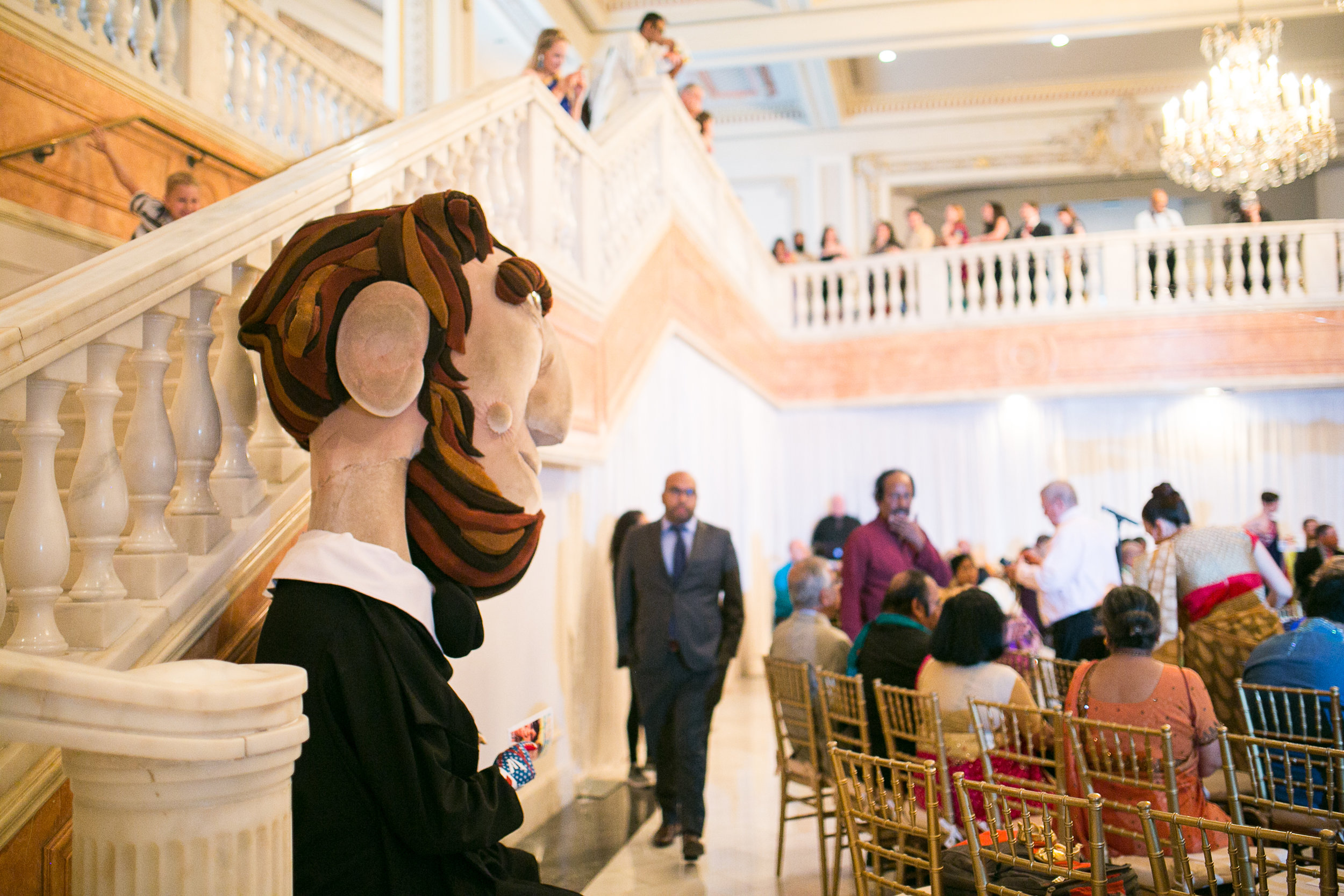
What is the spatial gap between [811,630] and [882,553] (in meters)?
0.77

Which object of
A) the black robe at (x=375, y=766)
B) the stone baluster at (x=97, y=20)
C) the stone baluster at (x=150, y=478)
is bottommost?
the black robe at (x=375, y=766)

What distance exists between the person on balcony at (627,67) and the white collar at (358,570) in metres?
4.30

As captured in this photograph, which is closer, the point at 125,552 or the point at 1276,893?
the point at 125,552

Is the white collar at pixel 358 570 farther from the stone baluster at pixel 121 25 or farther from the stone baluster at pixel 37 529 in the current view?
the stone baluster at pixel 121 25

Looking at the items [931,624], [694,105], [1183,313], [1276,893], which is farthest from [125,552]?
[1183,313]

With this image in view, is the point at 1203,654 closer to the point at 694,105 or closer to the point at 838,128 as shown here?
the point at 694,105

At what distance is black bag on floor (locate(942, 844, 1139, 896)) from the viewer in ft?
6.37

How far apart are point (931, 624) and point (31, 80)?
429 centimetres

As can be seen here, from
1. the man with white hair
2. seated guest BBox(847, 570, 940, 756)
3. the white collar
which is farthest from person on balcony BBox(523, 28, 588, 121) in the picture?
the white collar

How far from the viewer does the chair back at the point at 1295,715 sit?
2.84m

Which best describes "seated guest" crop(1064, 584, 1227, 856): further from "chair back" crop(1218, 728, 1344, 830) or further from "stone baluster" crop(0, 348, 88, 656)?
"stone baluster" crop(0, 348, 88, 656)

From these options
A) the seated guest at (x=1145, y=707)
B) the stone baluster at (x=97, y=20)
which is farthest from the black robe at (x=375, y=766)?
the stone baluster at (x=97, y=20)

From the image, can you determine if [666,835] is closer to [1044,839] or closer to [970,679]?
[970,679]

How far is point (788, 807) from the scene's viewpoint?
478 cm
